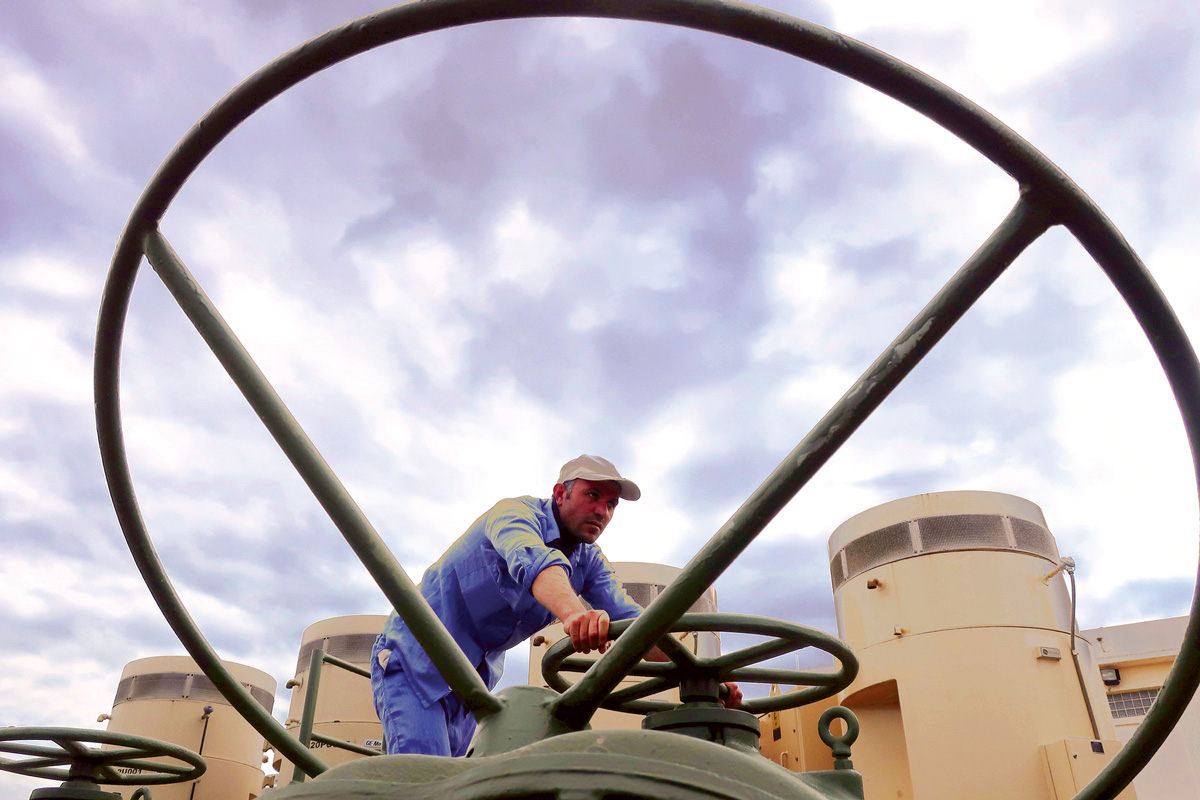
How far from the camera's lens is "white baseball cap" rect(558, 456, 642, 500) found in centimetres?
164

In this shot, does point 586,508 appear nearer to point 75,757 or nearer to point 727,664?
point 727,664

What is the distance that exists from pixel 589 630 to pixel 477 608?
2.05 feet

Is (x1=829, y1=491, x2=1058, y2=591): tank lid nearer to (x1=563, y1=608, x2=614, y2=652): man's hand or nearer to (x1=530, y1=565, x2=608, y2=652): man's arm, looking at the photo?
(x1=530, y1=565, x2=608, y2=652): man's arm

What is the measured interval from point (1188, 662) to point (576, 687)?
58 centimetres

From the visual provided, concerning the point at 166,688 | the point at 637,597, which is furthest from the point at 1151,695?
the point at 166,688

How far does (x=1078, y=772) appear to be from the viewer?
476 cm

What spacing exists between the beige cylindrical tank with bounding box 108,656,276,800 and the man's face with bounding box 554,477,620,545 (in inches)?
267

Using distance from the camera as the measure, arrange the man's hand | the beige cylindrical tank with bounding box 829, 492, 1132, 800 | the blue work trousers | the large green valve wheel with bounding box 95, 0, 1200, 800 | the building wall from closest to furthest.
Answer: the large green valve wheel with bounding box 95, 0, 1200, 800
the man's hand
the blue work trousers
the beige cylindrical tank with bounding box 829, 492, 1132, 800
the building wall

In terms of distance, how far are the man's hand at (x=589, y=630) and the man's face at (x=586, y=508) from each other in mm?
581

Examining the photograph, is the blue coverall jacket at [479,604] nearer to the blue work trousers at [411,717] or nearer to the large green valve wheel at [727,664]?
the blue work trousers at [411,717]

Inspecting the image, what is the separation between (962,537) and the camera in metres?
5.68

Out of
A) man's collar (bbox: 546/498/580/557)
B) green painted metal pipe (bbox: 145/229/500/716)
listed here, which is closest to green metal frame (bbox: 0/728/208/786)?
man's collar (bbox: 546/498/580/557)

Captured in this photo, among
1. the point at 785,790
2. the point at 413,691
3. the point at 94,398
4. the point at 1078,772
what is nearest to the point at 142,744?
the point at 413,691

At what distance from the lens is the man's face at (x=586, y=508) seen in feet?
5.38
